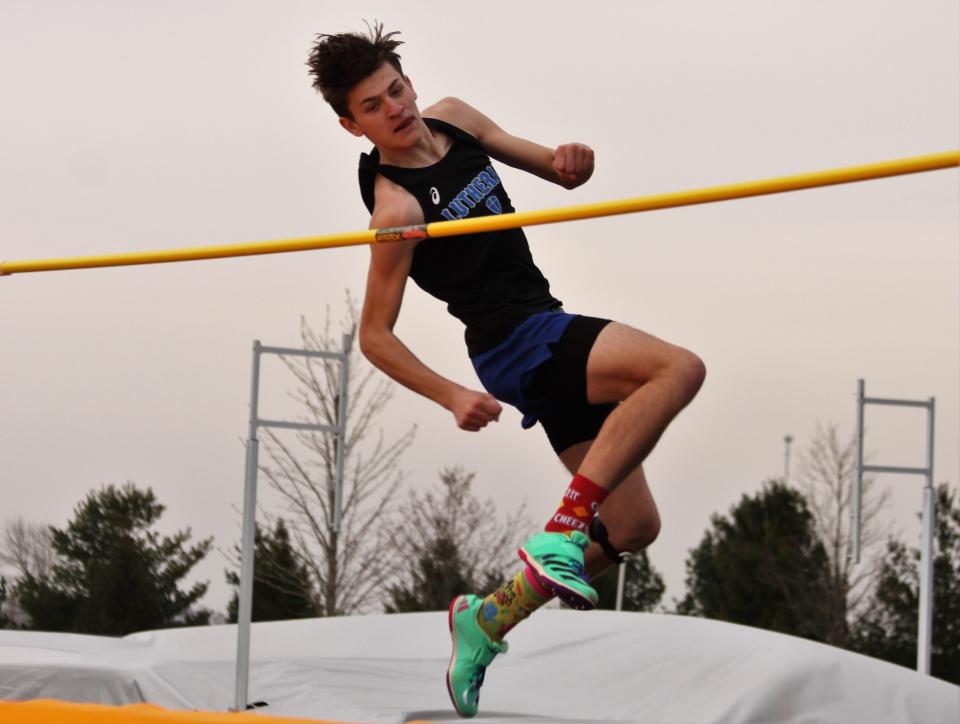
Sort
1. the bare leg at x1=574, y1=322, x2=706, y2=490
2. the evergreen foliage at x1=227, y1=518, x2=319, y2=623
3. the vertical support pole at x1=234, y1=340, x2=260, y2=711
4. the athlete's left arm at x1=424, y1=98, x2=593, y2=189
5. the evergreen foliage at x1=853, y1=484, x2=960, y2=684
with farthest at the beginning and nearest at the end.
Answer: the evergreen foliage at x1=853, y1=484, x2=960, y2=684 < the evergreen foliage at x1=227, y1=518, x2=319, y2=623 < the vertical support pole at x1=234, y1=340, x2=260, y2=711 < the athlete's left arm at x1=424, y1=98, x2=593, y2=189 < the bare leg at x1=574, y1=322, x2=706, y2=490

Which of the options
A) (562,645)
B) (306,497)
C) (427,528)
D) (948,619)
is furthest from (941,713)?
(948,619)

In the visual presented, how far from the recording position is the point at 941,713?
459 centimetres

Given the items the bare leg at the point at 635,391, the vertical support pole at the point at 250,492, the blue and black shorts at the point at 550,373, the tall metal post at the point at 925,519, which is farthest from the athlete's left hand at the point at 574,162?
the tall metal post at the point at 925,519

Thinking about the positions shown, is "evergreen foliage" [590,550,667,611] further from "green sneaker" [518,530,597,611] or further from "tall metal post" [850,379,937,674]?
"green sneaker" [518,530,597,611]

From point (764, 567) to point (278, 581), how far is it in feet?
25.1

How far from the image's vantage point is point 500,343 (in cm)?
307

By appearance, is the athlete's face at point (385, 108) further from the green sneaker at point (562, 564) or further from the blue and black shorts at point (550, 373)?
the green sneaker at point (562, 564)

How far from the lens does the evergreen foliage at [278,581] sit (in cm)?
1347

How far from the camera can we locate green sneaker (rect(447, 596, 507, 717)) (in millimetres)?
3062

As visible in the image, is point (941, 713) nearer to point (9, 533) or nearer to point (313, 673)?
point (313, 673)

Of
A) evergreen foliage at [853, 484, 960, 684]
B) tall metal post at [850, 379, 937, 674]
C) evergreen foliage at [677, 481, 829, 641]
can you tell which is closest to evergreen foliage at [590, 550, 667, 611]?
evergreen foliage at [677, 481, 829, 641]

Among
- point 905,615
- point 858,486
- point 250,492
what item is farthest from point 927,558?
point 905,615

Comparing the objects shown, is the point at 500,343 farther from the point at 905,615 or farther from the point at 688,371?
the point at 905,615

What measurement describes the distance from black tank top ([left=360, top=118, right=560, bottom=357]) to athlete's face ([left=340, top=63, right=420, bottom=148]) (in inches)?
2.9
